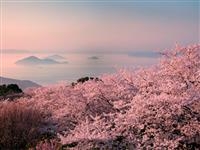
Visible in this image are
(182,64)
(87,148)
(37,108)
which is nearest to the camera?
(87,148)

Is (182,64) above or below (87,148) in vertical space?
above

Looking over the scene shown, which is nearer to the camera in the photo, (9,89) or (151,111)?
(151,111)

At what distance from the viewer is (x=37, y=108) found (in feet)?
66.8

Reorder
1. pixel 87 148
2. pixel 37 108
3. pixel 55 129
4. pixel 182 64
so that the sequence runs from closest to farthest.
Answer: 1. pixel 87 148
2. pixel 182 64
3. pixel 55 129
4. pixel 37 108

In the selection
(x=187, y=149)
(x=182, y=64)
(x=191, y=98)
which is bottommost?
(x=187, y=149)

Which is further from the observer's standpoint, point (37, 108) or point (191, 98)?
point (37, 108)

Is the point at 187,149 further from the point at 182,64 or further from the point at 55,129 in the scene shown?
the point at 55,129

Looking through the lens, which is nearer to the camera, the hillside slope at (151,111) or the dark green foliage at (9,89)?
the hillside slope at (151,111)

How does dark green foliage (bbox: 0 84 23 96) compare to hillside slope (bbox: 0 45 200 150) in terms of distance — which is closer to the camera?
hillside slope (bbox: 0 45 200 150)

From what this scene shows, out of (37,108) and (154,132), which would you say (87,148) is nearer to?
(154,132)

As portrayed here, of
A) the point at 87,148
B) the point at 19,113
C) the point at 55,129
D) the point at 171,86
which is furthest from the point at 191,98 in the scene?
the point at 19,113

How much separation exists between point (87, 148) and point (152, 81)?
314cm

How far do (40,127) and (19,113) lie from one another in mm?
918

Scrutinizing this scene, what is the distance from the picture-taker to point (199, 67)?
15.2m
